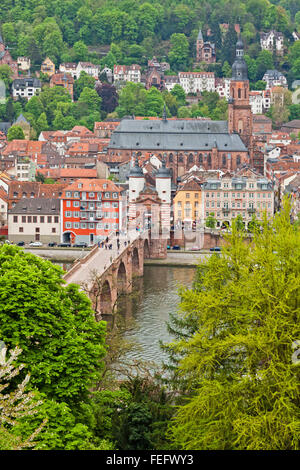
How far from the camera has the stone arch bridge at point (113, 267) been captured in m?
42.9

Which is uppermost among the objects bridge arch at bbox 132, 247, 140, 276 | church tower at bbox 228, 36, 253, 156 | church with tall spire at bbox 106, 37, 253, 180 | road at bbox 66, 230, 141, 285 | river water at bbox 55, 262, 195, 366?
church tower at bbox 228, 36, 253, 156

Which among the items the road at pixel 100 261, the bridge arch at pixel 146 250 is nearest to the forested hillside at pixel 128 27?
the bridge arch at pixel 146 250

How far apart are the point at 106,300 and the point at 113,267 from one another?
6.16 ft

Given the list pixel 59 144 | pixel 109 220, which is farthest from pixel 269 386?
pixel 59 144

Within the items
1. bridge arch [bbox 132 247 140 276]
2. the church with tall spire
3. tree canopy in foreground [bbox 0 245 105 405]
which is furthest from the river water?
the church with tall spire

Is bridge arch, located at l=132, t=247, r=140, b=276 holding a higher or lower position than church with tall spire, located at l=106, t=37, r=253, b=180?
lower

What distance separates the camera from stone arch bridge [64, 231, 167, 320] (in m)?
42.9

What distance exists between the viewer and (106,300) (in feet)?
160

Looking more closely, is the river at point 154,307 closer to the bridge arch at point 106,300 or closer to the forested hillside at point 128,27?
the bridge arch at point 106,300

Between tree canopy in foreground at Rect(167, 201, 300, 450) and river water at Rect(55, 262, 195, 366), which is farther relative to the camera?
river water at Rect(55, 262, 195, 366)

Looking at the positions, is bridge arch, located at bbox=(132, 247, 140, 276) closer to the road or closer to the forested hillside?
the road

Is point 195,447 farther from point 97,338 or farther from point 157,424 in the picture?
point 97,338

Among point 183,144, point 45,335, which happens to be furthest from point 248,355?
point 183,144
